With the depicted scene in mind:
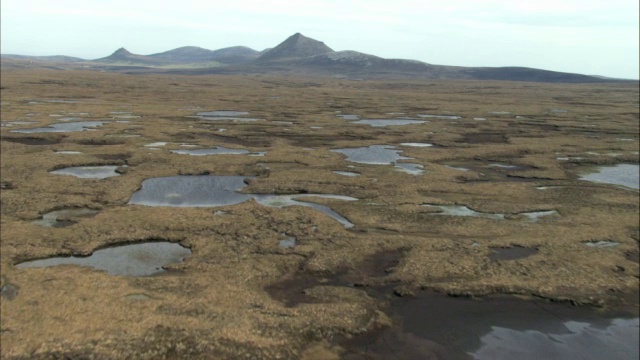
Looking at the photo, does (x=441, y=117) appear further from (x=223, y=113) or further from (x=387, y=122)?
(x=223, y=113)

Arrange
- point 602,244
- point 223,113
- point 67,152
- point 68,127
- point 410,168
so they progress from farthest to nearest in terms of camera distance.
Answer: point 223,113
point 68,127
point 67,152
point 410,168
point 602,244

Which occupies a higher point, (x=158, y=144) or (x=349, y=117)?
(x=349, y=117)

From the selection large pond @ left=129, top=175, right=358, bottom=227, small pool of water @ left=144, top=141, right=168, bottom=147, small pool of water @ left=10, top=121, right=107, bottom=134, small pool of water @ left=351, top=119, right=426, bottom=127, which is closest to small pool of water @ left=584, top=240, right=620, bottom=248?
large pond @ left=129, top=175, right=358, bottom=227

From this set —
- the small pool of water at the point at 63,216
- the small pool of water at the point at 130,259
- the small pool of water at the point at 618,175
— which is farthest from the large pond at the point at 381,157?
the small pool of water at the point at 63,216

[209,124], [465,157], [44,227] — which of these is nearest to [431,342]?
[44,227]

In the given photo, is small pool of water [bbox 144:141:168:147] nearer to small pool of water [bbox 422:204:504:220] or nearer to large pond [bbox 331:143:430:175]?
large pond [bbox 331:143:430:175]

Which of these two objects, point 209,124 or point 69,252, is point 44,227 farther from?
point 209,124

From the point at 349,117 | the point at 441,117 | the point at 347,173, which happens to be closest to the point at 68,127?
the point at 347,173
